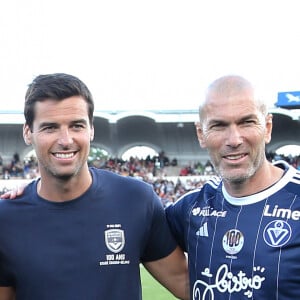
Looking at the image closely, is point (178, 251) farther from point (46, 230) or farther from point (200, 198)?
point (46, 230)

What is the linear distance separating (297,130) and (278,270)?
28.6 metres

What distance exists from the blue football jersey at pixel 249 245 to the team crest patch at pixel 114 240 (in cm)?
40

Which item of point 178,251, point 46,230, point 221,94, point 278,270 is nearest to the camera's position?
point 278,270

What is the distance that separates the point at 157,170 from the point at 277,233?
24.4 m

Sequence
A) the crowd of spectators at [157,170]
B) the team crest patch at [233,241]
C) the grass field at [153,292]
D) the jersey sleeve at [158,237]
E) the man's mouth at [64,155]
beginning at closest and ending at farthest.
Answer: the team crest patch at [233,241] → the man's mouth at [64,155] → the jersey sleeve at [158,237] → the grass field at [153,292] → the crowd of spectators at [157,170]

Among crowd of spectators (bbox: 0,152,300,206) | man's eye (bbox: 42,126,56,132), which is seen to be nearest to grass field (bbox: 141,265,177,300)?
man's eye (bbox: 42,126,56,132)

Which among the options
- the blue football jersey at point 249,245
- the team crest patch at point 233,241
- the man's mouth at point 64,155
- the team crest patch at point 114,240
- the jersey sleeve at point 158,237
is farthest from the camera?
the jersey sleeve at point 158,237

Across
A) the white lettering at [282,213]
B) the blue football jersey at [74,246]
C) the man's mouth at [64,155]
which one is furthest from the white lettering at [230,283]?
the man's mouth at [64,155]

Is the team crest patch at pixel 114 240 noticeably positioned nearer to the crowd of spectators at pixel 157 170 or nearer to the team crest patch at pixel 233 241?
the team crest patch at pixel 233 241

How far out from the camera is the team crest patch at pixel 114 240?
102 inches

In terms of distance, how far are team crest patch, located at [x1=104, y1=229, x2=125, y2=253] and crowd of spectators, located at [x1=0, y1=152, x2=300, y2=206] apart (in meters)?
19.1

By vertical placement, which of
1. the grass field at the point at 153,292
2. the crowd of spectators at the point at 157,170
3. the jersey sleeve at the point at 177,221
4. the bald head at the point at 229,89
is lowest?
the crowd of spectators at the point at 157,170

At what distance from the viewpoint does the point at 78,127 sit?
255 centimetres

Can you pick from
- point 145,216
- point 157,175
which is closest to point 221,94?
point 145,216
